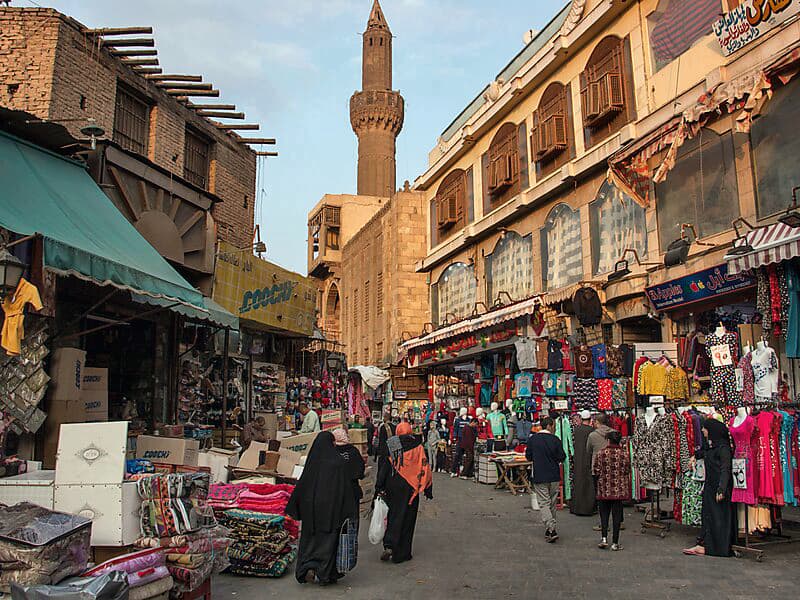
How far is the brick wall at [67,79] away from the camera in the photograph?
36.1 ft

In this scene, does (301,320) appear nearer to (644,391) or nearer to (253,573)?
(644,391)

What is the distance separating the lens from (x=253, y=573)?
6.48 meters

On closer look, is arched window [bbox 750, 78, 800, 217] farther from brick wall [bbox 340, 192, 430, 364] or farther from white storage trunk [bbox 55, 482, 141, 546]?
brick wall [bbox 340, 192, 430, 364]

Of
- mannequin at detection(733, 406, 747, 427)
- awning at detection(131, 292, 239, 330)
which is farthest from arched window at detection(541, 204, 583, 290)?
awning at detection(131, 292, 239, 330)

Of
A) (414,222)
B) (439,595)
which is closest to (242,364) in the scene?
(439,595)

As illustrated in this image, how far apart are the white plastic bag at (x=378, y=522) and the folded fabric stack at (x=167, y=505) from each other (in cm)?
223

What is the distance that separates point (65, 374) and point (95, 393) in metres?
1.43

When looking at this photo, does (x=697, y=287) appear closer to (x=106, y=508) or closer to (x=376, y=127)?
(x=106, y=508)

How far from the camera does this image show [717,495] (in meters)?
7.39

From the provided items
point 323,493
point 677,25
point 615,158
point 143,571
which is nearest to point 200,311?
point 323,493

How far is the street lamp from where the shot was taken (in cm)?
595

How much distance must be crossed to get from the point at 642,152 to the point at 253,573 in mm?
9338

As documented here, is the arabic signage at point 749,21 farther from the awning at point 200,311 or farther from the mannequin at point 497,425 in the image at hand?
the awning at point 200,311

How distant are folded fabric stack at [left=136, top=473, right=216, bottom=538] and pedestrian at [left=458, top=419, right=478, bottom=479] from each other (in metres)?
11.5
